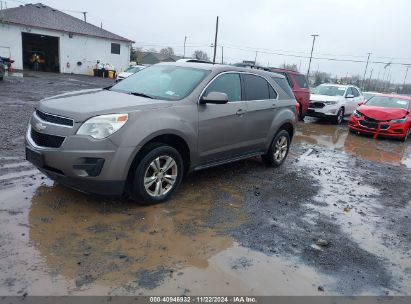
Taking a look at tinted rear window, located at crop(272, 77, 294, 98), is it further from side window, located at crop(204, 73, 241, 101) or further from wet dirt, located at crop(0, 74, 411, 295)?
wet dirt, located at crop(0, 74, 411, 295)

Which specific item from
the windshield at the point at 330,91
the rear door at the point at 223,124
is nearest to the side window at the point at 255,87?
the rear door at the point at 223,124

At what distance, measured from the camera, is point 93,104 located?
4.46m

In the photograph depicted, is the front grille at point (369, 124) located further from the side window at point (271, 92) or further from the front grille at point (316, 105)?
the side window at point (271, 92)

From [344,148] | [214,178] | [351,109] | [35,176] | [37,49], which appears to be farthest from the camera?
[37,49]

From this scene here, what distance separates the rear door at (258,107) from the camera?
6113 millimetres

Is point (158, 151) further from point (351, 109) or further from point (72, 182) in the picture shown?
point (351, 109)

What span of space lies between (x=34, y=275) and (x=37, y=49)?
125 feet

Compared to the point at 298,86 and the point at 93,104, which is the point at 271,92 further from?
the point at 298,86

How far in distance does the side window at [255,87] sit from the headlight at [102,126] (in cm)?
249

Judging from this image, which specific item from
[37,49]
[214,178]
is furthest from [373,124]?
[37,49]

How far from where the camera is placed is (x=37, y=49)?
36594 mm

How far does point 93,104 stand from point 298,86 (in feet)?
34.5

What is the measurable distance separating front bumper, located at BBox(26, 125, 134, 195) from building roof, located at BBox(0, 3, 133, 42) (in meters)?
31.3

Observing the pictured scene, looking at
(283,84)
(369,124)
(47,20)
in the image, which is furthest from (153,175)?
(47,20)
